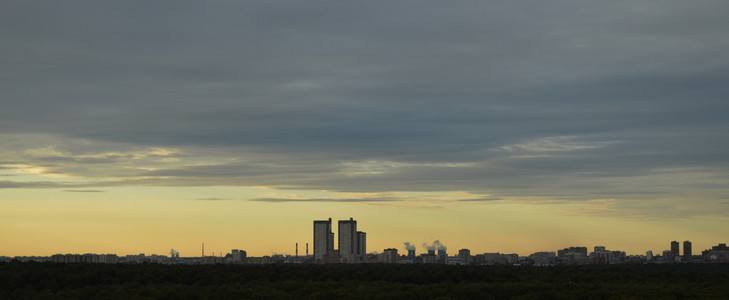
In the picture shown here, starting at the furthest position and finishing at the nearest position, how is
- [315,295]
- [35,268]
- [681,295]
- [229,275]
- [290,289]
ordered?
[229,275], [35,268], [290,289], [681,295], [315,295]

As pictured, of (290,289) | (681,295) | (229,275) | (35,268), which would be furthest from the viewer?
(229,275)

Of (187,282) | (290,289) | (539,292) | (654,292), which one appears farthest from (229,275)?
(654,292)

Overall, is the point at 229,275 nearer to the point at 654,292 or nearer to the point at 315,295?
the point at 315,295

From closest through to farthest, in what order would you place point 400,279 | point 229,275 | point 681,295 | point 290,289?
point 681,295, point 290,289, point 229,275, point 400,279

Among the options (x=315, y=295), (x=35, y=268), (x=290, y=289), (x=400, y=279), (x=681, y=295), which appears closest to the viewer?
(x=315, y=295)

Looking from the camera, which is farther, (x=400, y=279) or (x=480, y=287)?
(x=400, y=279)

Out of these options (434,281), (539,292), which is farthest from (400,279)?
(539,292)

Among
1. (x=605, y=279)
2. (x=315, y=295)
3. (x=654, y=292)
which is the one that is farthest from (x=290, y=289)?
(x=605, y=279)

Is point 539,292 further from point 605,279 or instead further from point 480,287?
point 605,279

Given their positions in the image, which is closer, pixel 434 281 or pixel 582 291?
pixel 582 291
